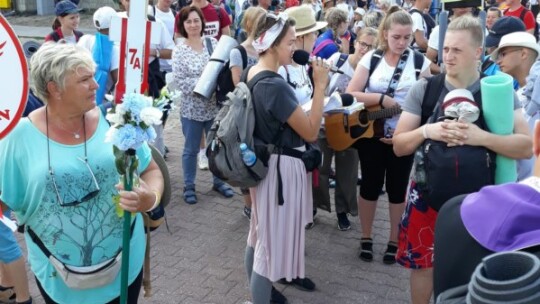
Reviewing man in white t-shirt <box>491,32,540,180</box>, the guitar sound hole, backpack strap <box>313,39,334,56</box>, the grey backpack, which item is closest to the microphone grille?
the grey backpack

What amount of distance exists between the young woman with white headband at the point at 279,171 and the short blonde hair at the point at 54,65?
118 centimetres

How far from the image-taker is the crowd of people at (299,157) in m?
2.42

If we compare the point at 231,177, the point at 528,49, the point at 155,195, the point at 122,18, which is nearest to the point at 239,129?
the point at 231,177

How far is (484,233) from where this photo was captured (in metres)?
1.31

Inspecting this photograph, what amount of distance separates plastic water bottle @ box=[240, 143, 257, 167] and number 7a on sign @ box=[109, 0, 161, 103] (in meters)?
1.11

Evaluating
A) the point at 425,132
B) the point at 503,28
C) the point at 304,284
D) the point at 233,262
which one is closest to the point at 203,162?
the point at 233,262

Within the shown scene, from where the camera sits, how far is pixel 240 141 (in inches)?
133

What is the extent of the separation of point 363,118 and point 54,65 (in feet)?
8.45

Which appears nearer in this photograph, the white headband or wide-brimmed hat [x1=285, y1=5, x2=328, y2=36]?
the white headband

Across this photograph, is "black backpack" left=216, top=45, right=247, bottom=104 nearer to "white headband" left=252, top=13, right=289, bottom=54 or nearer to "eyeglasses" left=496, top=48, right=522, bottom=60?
"white headband" left=252, top=13, right=289, bottom=54

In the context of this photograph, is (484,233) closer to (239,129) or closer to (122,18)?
(122,18)

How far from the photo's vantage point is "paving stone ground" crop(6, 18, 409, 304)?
13.3 feet

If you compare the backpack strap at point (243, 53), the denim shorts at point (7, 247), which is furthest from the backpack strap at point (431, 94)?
the denim shorts at point (7, 247)

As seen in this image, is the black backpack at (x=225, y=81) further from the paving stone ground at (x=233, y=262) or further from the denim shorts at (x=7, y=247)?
the denim shorts at (x=7, y=247)
